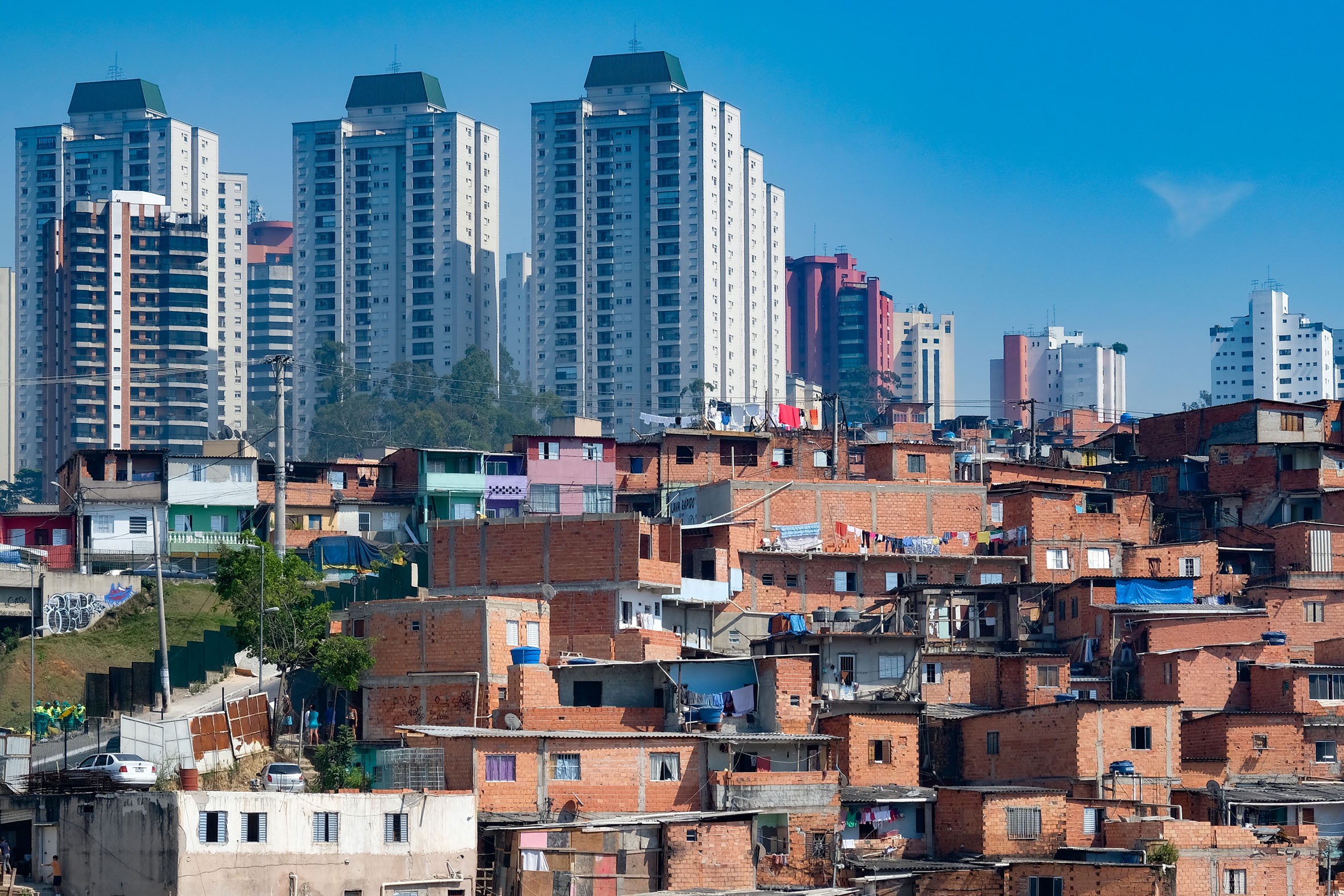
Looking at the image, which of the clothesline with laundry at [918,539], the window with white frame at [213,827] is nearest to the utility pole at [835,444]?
the clothesline with laundry at [918,539]

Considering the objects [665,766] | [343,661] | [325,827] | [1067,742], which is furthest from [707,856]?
[343,661]

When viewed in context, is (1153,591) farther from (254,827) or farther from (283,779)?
(254,827)

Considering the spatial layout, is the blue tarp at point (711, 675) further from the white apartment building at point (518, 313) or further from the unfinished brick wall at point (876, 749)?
the white apartment building at point (518, 313)

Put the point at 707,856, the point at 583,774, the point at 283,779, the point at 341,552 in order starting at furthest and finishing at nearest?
the point at 341,552, the point at 583,774, the point at 707,856, the point at 283,779

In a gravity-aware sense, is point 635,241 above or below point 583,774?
above

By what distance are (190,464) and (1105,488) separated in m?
33.8

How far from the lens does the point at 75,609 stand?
61.5m

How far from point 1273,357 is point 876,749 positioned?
14490 centimetres

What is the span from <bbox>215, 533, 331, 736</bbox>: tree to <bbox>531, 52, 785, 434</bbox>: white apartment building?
9826 cm

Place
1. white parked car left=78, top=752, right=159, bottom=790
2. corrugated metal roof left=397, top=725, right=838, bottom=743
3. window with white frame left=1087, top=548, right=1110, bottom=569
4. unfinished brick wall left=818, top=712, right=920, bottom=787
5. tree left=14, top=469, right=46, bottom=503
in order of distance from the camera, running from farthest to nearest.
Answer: tree left=14, top=469, right=46, bottom=503
window with white frame left=1087, top=548, right=1110, bottom=569
unfinished brick wall left=818, top=712, right=920, bottom=787
corrugated metal roof left=397, top=725, right=838, bottom=743
white parked car left=78, top=752, right=159, bottom=790

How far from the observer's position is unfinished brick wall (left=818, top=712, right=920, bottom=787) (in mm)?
47406

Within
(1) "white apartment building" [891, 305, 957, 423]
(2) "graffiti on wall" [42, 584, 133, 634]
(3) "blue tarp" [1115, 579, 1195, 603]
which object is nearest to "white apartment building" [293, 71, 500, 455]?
(1) "white apartment building" [891, 305, 957, 423]

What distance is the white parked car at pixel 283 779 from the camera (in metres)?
41.7

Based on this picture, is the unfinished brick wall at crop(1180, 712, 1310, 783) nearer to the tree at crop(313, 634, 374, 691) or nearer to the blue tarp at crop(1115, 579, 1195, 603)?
the blue tarp at crop(1115, 579, 1195, 603)
